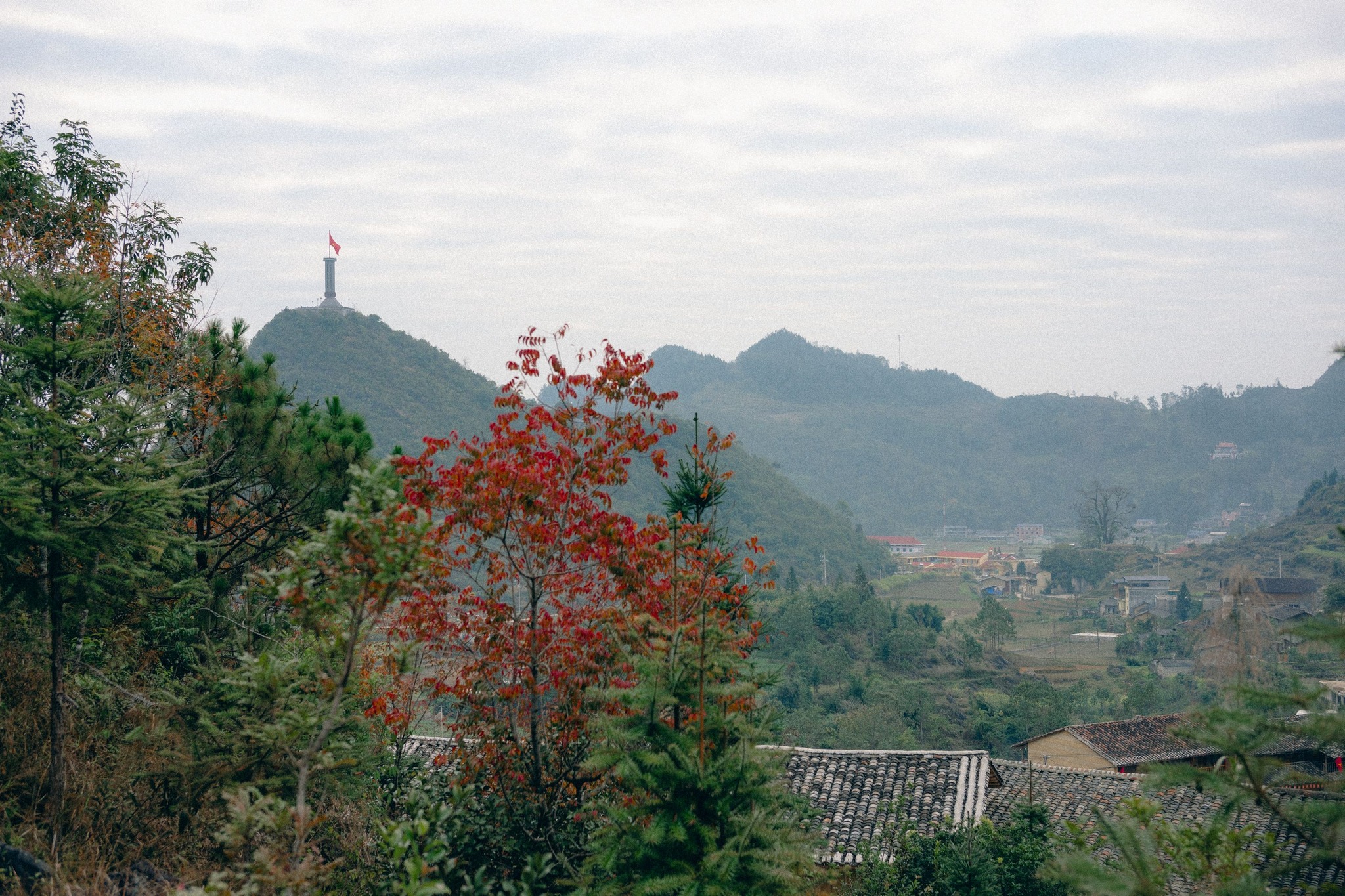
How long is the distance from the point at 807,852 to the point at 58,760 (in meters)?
4.91

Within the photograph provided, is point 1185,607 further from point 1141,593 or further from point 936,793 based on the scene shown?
point 936,793

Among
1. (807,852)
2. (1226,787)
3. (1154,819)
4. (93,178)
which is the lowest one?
(1154,819)

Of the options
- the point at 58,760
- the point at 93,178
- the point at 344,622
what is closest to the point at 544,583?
the point at 344,622

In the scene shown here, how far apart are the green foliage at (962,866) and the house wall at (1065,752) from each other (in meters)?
15.0

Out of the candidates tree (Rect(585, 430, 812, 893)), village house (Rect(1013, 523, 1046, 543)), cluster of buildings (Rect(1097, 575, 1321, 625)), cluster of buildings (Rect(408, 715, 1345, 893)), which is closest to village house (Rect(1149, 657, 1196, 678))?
cluster of buildings (Rect(1097, 575, 1321, 625))

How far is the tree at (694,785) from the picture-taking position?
16.8ft

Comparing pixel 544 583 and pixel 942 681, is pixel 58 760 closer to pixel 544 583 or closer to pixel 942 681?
pixel 544 583

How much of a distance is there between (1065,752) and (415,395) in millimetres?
40765

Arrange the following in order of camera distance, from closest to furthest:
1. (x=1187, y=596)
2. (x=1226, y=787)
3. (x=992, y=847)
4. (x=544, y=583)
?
(x=1226, y=787) → (x=544, y=583) → (x=992, y=847) → (x=1187, y=596)

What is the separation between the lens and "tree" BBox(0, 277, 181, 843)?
6062 mm

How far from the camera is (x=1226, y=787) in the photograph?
3723 mm

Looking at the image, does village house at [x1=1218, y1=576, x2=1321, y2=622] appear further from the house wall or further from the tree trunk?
the tree trunk

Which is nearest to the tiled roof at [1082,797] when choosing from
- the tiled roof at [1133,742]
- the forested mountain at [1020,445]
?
the tiled roof at [1133,742]

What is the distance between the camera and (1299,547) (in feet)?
199
